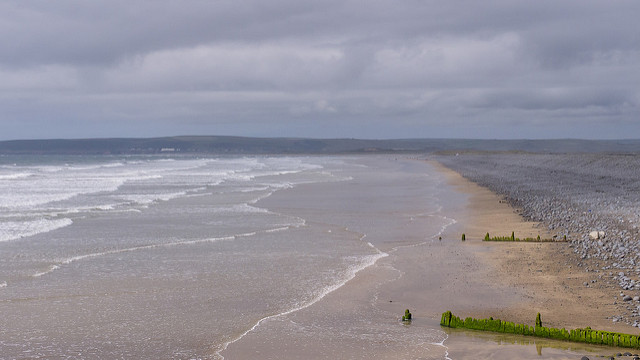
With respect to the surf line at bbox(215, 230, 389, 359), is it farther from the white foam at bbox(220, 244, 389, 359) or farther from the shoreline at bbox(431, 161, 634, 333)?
the shoreline at bbox(431, 161, 634, 333)

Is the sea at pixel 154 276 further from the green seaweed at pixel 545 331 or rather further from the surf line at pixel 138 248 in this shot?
the green seaweed at pixel 545 331

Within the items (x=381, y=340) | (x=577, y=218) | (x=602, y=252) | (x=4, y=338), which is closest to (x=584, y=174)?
(x=577, y=218)

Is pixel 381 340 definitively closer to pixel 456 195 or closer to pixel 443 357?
pixel 443 357

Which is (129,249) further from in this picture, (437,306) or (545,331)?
(545,331)

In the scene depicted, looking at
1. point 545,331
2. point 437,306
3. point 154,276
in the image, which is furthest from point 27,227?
point 545,331

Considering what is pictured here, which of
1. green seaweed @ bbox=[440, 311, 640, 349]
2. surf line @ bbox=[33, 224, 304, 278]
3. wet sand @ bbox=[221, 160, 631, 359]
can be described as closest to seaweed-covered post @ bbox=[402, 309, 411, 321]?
wet sand @ bbox=[221, 160, 631, 359]
